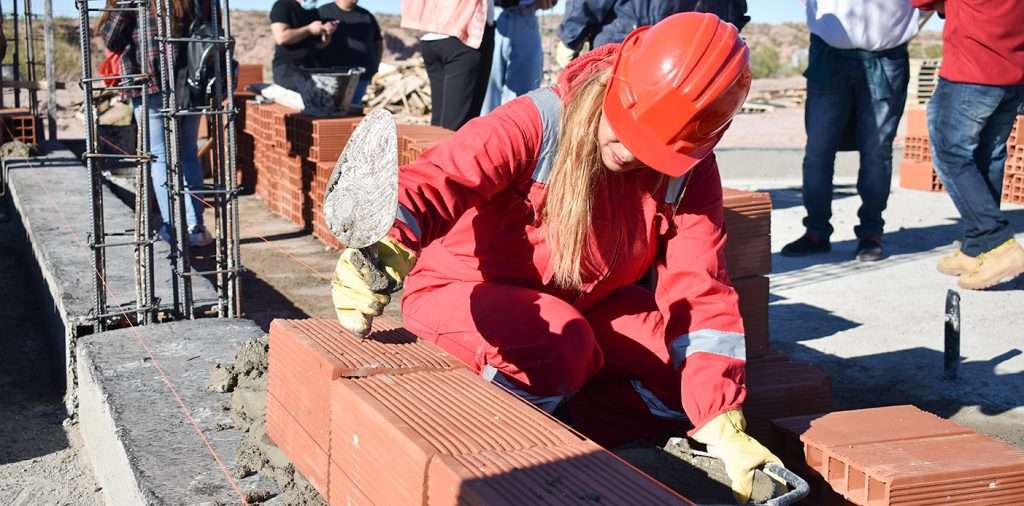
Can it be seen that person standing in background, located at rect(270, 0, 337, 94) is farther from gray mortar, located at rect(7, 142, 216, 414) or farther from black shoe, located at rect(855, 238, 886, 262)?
black shoe, located at rect(855, 238, 886, 262)

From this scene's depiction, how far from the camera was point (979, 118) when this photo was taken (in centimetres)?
586

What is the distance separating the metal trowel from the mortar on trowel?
96cm

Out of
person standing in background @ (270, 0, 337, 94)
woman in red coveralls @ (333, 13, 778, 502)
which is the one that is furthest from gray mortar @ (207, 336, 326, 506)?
person standing in background @ (270, 0, 337, 94)

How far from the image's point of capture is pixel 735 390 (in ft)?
9.59

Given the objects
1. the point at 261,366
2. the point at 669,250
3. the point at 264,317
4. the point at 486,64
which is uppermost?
the point at 486,64

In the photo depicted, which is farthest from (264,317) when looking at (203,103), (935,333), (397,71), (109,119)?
(397,71)

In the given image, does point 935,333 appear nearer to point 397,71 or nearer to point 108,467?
point 108,467

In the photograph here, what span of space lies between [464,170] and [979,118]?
4051 mm

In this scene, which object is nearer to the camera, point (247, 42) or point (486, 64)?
point (486, 64)

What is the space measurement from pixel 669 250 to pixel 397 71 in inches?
614

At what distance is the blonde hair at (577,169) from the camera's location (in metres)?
2.87

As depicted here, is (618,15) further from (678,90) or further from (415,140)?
(678,90)

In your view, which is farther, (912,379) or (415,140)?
(415,140)

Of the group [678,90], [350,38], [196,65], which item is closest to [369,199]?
[678,90]
